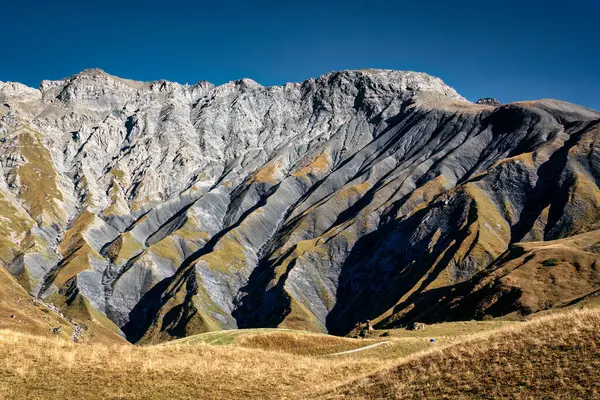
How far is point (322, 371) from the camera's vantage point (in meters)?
30.2

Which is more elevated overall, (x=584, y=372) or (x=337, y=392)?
(x=584, y=372)

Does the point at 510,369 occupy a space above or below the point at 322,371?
above

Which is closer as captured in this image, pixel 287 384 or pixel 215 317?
pixel 287 384

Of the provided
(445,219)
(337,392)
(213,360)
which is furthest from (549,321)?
(445,219)

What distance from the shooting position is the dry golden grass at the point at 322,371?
784 inches

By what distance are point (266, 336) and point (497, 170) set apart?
168 meters

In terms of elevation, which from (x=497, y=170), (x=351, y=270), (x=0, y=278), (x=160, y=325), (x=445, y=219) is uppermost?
(x=497, y=170)

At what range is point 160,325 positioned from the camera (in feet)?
609

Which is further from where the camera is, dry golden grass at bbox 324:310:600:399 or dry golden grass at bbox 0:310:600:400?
dry golden grass at bbox 0:310:600:400

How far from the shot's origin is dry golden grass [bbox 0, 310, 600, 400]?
784 inches

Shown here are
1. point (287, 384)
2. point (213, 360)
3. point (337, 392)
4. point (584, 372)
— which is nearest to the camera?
point (584, 372)

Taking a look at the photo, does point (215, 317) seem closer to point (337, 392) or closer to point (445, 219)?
point (445, 219)

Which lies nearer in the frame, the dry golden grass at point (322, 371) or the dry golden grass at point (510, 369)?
the dry golden grass at point (510, 369)

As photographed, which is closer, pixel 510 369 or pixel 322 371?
pixel 510 369
